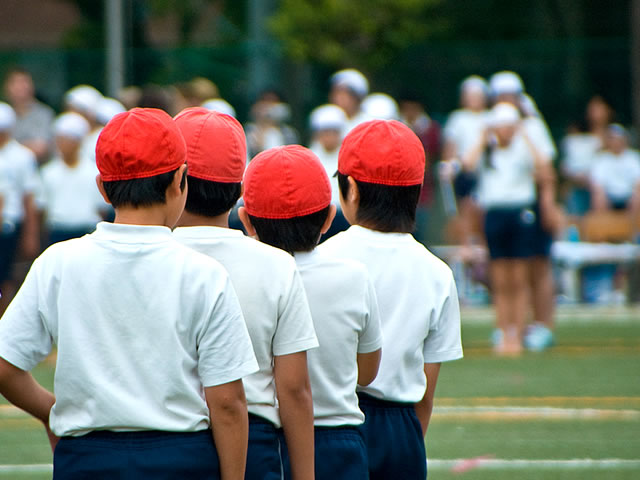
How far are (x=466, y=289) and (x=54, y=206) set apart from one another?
626 centimetres

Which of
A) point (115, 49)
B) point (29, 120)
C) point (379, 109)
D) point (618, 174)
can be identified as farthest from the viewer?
point (115, 49)

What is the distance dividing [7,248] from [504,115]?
14.9 ft

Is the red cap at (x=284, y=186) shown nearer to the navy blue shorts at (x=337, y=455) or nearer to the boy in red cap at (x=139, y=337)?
the boy in red cap at (x=139, y=337)

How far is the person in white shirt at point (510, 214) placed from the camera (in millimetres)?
10203

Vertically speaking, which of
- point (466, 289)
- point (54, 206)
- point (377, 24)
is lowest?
point (466, 289)

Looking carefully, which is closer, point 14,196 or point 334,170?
point 334,170

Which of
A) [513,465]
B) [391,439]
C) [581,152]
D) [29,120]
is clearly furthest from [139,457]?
[581,152]

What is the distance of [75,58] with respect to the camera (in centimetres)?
1698

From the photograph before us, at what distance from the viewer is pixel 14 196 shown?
10.4m

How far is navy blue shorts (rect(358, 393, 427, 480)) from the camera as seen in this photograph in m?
3.62

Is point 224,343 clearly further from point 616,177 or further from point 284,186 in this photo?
point 616,177

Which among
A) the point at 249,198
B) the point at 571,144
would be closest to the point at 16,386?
the point at 249,198

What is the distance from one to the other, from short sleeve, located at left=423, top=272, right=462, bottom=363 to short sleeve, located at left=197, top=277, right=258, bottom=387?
99 centimetres

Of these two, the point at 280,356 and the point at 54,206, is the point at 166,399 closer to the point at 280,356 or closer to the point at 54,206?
the point at 280,356
